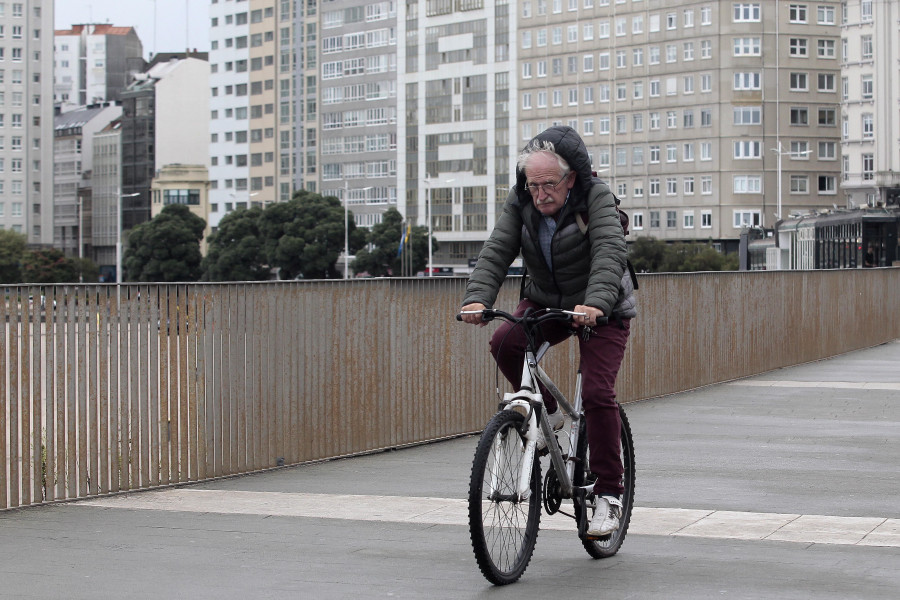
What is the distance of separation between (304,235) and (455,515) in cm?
10483

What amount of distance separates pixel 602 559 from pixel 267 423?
4.02 meters

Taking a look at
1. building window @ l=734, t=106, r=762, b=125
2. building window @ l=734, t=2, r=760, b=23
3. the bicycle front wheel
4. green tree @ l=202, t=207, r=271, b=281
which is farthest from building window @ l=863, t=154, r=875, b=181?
the bicycle front wheel

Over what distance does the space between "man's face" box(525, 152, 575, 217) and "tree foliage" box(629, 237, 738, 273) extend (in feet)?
278

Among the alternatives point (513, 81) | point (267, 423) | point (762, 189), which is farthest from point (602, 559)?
point (513, 81)

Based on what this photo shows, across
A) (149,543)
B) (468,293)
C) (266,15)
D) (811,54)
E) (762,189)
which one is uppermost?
(266,15)

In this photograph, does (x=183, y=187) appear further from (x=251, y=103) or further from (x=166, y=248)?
(x=166, y=248)

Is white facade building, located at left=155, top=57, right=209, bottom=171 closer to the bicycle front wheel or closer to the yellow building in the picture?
the yellow building

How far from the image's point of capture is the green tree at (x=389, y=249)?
112 m

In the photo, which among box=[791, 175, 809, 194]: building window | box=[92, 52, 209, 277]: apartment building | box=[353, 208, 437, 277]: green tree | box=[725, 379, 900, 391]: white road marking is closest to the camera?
box=[725, 379, 900, 391]: white road marking


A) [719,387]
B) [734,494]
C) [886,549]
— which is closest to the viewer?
[886,549]

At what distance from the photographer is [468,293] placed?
6645 mm

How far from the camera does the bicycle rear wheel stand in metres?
6.77

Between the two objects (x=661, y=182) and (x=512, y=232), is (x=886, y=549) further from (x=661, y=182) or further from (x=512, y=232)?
(x=661, y=182)

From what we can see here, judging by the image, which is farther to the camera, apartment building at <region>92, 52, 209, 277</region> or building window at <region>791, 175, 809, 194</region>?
apartment building at <region>92, 52, 209, 277</region>
